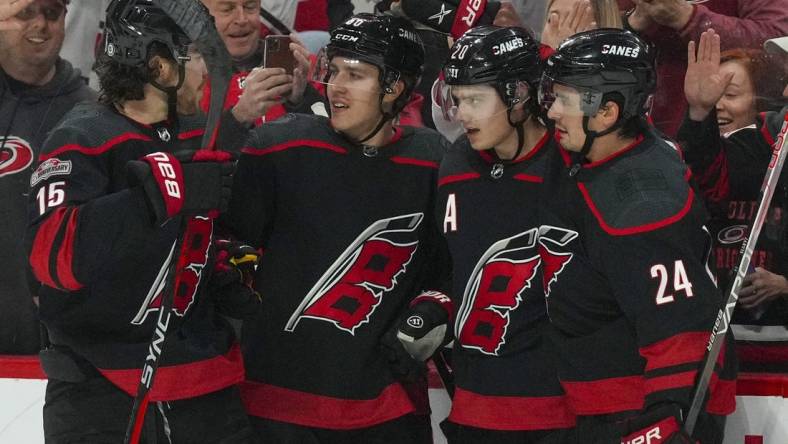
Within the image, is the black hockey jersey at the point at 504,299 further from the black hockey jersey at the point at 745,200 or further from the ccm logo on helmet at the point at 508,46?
the black hockey jersey at the point at 745,200

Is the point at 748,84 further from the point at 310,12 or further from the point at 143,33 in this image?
the point at 143,33

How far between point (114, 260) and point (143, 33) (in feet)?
1.51

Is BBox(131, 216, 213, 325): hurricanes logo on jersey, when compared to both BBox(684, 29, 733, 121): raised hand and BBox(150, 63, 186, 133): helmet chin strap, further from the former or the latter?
BBox(684, 29, 733, 121): raised hand

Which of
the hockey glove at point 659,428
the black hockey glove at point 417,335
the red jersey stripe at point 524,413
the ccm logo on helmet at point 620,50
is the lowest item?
the red jersey stripe at point 524,413

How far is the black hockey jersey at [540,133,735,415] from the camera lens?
96.3 inches

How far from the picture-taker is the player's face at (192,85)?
261cm

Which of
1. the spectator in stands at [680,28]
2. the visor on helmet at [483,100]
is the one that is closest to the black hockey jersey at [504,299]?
the visor on helmet at [483,100]

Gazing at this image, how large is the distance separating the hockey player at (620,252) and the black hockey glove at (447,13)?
0.60 m

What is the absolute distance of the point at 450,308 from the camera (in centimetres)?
293

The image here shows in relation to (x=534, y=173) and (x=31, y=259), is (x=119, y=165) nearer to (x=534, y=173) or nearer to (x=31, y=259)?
(x=31, y=259)

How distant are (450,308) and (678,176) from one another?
25.2 inches

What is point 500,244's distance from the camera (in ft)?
9.36

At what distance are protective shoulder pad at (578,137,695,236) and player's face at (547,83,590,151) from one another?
9cm

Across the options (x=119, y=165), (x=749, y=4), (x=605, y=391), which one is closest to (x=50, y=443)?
(x=119, y=165)
